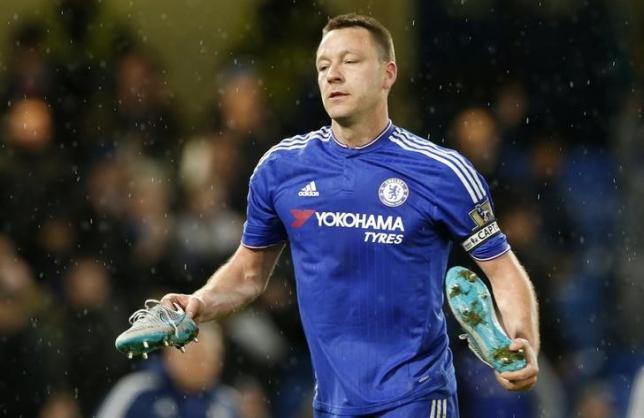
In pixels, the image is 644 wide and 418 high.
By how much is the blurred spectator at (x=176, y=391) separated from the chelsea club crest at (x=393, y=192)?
2.78 m

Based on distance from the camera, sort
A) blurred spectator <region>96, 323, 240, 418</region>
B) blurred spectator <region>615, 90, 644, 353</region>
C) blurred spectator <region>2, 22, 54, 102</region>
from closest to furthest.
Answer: blurred spectator <region>96, 323, 240, 418</region> < blurred spectator <region>2, 22, 54, 102</region> < blurred spectator <region>615, 90, 644, 353</region>

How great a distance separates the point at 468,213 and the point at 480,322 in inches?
19.8

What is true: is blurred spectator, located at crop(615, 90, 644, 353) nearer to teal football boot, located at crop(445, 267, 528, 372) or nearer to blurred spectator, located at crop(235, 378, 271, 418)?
blurred spectator, located at crop(235, 378, 271, 418)

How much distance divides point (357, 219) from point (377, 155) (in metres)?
0.25

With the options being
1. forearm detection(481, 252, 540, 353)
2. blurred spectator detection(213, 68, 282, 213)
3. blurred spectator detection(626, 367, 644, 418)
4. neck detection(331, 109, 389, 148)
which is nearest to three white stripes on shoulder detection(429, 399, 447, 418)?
forearm detection(481, 252, 540, 353)

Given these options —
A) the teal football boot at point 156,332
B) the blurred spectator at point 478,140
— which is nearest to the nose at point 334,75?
the teal football boot at point 156,332

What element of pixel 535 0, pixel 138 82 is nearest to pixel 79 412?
pixel 138 82

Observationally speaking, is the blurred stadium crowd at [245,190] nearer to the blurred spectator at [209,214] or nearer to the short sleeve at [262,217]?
the blurred spectator at [209,214]

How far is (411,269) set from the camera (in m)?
4.91

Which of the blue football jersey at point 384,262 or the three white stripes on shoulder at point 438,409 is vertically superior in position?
the blue football jersey at point 384,262

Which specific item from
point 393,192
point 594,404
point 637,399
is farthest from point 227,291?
point 594,404

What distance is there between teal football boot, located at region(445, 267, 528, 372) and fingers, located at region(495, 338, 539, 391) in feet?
0.04

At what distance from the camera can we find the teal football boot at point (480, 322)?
4438 mm

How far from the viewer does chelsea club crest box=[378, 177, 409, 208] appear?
4.95m
